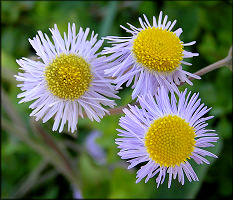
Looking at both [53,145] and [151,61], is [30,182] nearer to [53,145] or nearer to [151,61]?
[53,145]

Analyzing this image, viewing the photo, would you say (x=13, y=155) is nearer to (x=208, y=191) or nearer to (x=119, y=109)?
(x=208, y=191)

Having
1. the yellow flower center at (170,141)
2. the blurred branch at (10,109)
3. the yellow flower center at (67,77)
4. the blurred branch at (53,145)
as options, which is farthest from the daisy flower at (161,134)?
the blurred branch at (10,109)

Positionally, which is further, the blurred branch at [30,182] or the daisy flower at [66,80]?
the blurred branch at [30,182]

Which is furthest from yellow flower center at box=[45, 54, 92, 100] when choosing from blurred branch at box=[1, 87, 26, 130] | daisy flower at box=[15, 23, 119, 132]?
blurred branch at box=[1, 87, 26, 130]

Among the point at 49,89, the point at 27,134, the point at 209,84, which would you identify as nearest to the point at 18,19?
the point at 27,134

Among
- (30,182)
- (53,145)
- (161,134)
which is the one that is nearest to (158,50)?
(161,134)

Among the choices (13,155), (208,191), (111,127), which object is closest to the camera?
(111,127)

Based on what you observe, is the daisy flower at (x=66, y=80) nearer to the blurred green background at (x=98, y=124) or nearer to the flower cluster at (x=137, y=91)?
the flower cluster at (x=137, y=91)

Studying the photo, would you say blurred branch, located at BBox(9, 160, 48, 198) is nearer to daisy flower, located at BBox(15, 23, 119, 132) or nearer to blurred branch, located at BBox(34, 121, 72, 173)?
blurred branch, located at BBox(34, 121, 72, 173)
